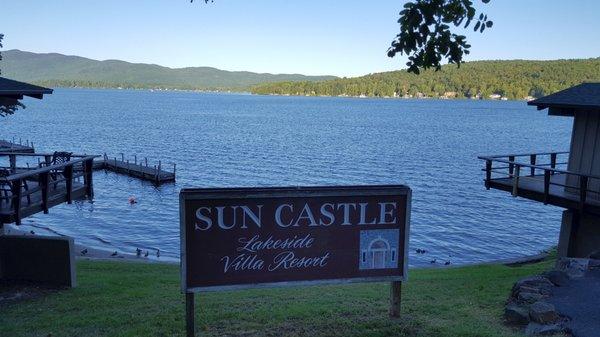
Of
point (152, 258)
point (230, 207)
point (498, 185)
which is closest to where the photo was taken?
point (230, 207)

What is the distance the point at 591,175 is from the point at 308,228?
9.52m

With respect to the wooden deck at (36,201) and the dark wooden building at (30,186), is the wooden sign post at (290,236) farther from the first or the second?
the wooden deck at (36,201)

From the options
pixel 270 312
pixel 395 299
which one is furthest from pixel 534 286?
pixel 270 312

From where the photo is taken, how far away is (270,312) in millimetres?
8000

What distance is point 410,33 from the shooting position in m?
5.99

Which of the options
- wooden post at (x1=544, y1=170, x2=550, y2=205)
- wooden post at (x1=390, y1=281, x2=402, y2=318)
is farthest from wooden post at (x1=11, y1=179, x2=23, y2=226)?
wooden post at (x1=544, y1=170, x2=550, y2=205)

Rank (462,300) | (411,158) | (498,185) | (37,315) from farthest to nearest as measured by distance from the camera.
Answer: (411,158) < (498,185) < (462,300) < (37,315)

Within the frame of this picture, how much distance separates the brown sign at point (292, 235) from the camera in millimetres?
6473

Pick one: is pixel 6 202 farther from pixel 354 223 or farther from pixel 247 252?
pixel 354 223

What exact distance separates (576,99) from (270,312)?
35.1ft

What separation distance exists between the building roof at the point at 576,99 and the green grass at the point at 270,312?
18.2ft

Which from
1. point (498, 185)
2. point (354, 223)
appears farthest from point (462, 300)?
point (498, 185)

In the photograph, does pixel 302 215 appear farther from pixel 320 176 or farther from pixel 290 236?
pixel 320 176

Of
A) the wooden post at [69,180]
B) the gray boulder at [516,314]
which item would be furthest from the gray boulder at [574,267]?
the wooden post at [69,180]
